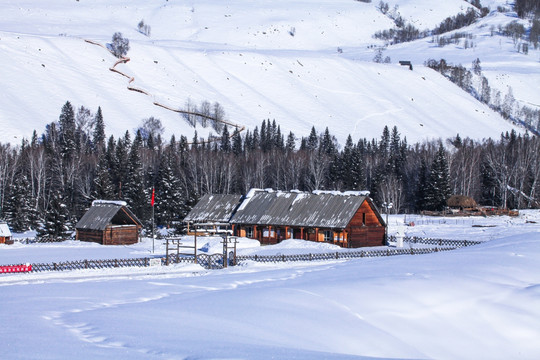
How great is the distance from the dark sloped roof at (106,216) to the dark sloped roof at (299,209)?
9.42 meters

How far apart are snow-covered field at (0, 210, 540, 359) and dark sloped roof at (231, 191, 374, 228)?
18.9 meters

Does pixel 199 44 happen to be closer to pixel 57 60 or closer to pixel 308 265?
pixel 57 60

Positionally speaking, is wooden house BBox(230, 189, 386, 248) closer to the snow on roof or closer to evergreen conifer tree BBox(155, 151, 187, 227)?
evergreen conifer tree BBox(155, 151, 187, 227)

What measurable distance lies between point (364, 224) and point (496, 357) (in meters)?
33.7

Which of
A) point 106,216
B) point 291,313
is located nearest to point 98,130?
point 106,216

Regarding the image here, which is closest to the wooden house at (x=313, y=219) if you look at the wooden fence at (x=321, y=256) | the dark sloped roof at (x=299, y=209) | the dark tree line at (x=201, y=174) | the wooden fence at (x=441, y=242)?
the dark sloped roof at (x=299, y=209)

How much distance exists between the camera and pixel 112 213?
51.3 metres

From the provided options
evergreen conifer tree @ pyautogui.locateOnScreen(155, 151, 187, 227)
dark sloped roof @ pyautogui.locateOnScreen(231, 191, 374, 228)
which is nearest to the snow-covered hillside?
evergreen conifer tree @ pyautogui.locateOnScreen(155, 151, 187, 227)

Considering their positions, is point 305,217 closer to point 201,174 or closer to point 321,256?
point 321,256

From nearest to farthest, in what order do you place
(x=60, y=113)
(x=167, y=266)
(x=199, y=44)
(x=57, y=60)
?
(x=167, y=266), (x=60, y=113), (x=57, y=60), (x=199, y=44)

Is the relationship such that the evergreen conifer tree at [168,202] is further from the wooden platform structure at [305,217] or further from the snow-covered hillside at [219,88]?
the snow-covered hillside at [219,88]

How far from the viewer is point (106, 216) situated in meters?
51.5

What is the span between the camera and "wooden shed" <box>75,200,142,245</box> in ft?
168

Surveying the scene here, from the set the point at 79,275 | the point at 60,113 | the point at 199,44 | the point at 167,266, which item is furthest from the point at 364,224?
the point at 199,44
